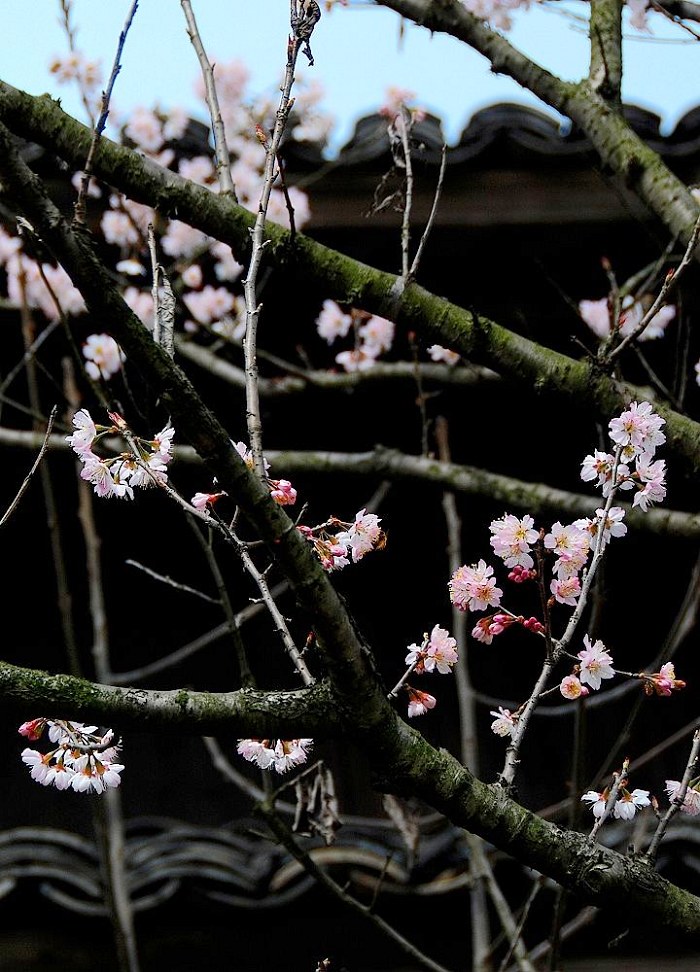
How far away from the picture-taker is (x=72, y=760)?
208cm

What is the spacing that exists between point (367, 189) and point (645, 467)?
2005mm

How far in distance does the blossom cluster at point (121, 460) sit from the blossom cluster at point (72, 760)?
480 millimetres

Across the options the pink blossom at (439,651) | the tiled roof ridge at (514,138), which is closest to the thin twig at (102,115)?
the pink blossom at (439,651)

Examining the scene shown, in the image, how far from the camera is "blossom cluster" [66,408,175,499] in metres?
1.96

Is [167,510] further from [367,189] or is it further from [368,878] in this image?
[368,878]

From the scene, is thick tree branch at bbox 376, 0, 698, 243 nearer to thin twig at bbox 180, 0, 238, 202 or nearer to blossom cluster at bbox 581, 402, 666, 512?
thin twig at bbox 180, 0, 238, 202

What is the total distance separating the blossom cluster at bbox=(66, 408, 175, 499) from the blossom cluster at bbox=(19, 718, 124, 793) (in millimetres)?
480

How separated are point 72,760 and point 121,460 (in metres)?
0.63

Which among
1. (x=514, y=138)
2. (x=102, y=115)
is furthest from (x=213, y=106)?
(x=514, y=138)

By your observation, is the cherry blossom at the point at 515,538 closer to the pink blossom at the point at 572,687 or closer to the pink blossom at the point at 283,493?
the pink blossom at the point at 572,687

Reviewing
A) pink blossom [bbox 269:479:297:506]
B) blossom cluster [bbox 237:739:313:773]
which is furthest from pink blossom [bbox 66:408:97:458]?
blossom cluster [bbox 237:739:313:773]

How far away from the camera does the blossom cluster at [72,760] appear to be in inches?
78.2

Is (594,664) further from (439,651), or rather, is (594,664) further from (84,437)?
(84,437)

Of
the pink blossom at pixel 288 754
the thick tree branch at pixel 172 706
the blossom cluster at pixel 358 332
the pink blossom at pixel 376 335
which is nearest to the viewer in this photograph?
the thick tree branch at pixel 172 706
